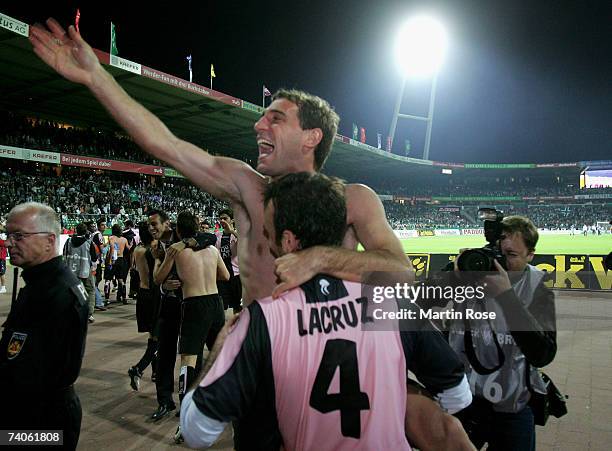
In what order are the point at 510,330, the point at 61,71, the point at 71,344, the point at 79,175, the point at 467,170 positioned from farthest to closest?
the point at 467,170
the point at 79,175
the point at 71,344
the point at 510,330
the point at 61,71

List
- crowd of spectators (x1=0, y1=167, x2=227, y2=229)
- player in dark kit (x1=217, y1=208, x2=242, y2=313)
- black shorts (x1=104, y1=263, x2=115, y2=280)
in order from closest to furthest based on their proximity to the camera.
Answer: player in dark kit (x1=217, y1=208, x2=242, y2=313) → black shorts (x1=104, y1=263, x2=115, y2=280) → crowd of spectators (x1=0, y1=167, x2=227, y2=229)

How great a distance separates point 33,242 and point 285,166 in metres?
1.76

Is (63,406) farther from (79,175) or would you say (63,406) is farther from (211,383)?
(79,175)

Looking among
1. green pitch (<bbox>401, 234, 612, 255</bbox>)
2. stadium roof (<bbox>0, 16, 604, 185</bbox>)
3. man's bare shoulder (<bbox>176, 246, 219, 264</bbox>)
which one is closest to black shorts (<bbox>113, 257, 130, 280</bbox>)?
man's bare shoulder (<bbox>176, 246, 219, 264</bbox>)

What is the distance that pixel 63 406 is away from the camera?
2822mm

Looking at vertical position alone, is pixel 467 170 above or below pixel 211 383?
above

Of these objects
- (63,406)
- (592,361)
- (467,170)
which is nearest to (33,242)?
(63,406)

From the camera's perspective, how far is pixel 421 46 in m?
53.3

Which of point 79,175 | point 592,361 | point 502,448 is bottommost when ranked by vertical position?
point 592,361

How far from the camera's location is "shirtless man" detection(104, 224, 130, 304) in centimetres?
1227

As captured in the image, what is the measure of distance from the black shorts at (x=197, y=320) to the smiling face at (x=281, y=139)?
134 inches

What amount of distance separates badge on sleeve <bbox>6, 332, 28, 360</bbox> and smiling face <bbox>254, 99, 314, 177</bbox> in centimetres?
176

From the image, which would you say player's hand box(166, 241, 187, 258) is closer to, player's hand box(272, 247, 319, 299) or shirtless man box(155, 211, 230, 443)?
shirtless man box(155, 211, 230, 443)

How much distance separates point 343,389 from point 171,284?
426 centimetres
